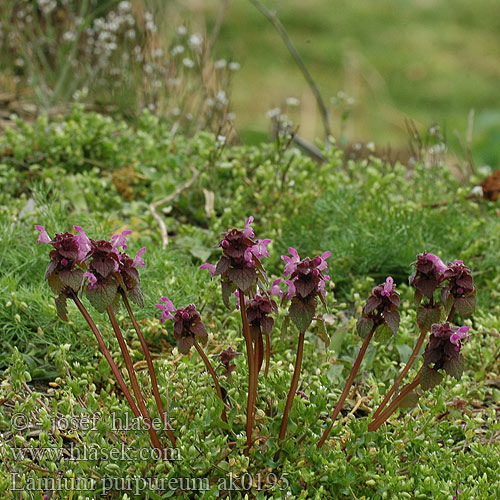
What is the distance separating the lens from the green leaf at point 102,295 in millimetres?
1475

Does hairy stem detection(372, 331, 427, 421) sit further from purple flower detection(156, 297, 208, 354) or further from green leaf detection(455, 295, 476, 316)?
purple flower detection(156, 297, 208, 354)

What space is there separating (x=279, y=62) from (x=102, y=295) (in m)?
7.33

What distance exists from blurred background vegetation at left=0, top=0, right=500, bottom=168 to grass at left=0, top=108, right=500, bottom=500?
0.94 metres

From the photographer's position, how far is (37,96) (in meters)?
4.75

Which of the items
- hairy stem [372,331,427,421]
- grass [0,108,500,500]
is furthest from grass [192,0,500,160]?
hairy stem [372,331,427,421]

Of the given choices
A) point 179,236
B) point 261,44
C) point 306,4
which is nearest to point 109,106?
point 179,236

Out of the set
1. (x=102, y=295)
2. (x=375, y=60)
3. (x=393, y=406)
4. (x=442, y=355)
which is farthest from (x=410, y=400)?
(x=375, y=60)

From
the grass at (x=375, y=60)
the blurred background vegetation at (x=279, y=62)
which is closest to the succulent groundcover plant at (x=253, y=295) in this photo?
the blurred background vegetation at (x=279, y=62)

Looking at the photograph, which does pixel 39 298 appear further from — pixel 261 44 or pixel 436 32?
pixel 436 32

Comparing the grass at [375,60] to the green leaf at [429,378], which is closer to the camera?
the green leaf at [429,378]

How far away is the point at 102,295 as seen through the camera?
1478mm

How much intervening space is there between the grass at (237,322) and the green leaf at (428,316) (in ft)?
1.09

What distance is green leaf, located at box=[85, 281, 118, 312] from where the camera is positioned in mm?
1475

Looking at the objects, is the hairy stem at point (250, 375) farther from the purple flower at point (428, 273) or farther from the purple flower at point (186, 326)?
the purple flower at point (428, 273)
